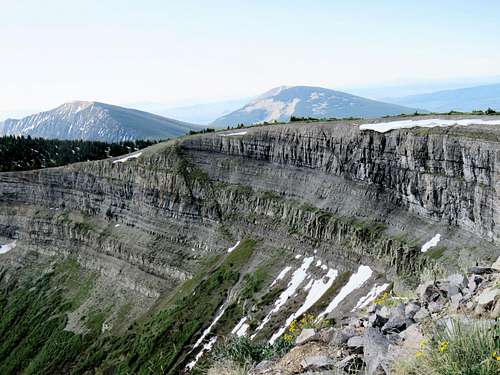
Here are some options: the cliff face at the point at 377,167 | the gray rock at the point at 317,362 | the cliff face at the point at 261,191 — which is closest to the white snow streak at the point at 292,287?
the cliff face at the point at 261,191

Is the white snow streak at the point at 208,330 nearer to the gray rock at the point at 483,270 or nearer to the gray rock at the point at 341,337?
the gray rock at the point at 483,270

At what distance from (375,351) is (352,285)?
54627 mm

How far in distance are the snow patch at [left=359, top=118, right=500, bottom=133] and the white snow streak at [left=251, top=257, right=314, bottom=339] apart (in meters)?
24.0

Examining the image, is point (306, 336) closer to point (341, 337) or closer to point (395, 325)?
point (341, 337)

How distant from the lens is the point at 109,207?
375 ft

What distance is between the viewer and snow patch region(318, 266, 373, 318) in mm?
64006

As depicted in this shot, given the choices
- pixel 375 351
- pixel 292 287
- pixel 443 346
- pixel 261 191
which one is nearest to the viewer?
pixel 443 346

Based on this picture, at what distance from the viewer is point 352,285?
218 ft

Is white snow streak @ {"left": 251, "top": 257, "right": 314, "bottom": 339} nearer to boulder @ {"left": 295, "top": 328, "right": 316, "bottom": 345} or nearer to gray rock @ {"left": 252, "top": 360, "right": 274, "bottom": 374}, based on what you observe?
boulder @ {"left": 295, "top": 328, "right": 316, "bottom": 345}

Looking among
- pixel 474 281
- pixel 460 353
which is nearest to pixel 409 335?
pixel 460 353

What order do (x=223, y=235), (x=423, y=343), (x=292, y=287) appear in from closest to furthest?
(x=423, y=343) → (x=292, y=287) → (x=223, y=235)

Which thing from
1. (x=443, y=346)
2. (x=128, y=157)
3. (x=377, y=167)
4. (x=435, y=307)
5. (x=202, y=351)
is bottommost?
(x=202, y=351)

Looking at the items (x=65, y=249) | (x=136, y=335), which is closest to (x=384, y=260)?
(x=136, y=335)

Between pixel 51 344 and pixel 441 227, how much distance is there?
79.9 metres
